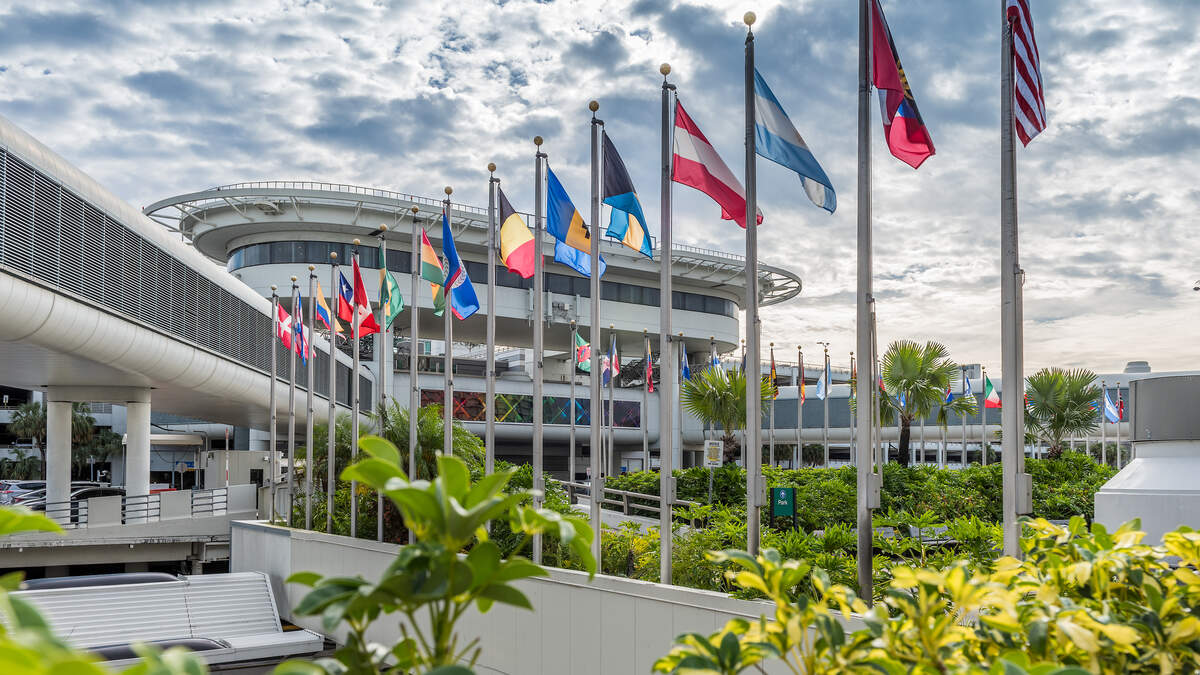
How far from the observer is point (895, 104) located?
10711 millimetres

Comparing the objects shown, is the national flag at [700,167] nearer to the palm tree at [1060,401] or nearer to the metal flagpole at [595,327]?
the metal flagpole at [595,327]

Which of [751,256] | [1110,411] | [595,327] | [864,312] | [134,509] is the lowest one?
[134,509]

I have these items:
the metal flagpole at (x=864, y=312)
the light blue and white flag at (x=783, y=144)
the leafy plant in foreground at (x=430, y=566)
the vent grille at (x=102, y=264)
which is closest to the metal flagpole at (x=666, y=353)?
the light blue and white flag at (x=783, y=144)

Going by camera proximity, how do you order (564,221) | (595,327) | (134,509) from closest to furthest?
1. (595,327)
2. (564,221)
3. (134,509)

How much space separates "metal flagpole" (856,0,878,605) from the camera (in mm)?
10375

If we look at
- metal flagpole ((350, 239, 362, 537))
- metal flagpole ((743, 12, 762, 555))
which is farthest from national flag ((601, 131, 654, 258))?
metal flagpole ((350, 239, 362, 537))

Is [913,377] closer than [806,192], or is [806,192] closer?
[806,192]

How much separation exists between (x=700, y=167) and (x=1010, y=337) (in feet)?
15.0

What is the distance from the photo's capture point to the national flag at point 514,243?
17.1m

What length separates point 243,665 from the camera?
19.3m

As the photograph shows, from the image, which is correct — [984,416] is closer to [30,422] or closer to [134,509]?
[134,509]

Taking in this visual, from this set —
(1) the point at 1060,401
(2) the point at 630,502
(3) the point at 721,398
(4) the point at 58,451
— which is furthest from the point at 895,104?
(1) the point at 1060,401

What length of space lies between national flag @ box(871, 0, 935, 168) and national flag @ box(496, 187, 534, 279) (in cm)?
773

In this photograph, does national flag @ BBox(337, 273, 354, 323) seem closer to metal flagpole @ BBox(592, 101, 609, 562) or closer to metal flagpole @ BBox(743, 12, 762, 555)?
metal flagpole @ BBox(592, 101, 609, 562)
